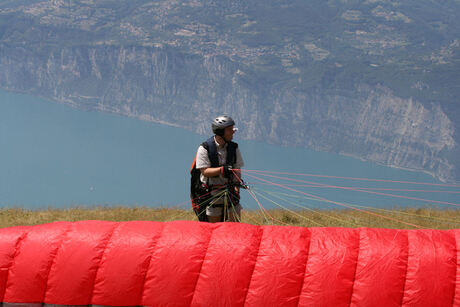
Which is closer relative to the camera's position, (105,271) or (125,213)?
(105,271)

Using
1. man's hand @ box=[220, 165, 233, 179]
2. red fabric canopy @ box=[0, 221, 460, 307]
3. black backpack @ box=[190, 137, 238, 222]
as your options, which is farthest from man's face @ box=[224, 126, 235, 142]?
red fabric canopy @ box=[0, 221, 460, 307]

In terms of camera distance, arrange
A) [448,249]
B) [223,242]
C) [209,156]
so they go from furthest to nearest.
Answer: [209,156] → [223,242] → [448,249]

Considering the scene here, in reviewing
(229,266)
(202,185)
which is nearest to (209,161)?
(202,185)

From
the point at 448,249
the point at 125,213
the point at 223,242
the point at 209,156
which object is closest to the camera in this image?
the point at 448,249

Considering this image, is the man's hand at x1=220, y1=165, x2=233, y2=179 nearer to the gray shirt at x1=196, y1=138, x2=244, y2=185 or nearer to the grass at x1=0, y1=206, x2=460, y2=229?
the gray shirt at x1=196, y1=138, x2=244, y2=185

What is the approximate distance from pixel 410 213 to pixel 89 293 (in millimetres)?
10940

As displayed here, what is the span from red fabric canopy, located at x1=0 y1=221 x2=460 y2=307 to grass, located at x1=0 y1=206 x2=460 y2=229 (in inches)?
224

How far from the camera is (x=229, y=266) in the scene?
18.5 feet

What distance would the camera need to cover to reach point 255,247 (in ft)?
19.0

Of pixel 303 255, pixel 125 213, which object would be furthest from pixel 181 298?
pixel 125 213

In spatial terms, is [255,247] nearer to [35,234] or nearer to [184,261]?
[184,261]

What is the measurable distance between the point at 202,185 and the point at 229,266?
203cm

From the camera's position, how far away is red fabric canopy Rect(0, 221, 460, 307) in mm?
5395

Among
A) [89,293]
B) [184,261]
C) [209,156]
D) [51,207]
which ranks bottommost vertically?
[51,207]
